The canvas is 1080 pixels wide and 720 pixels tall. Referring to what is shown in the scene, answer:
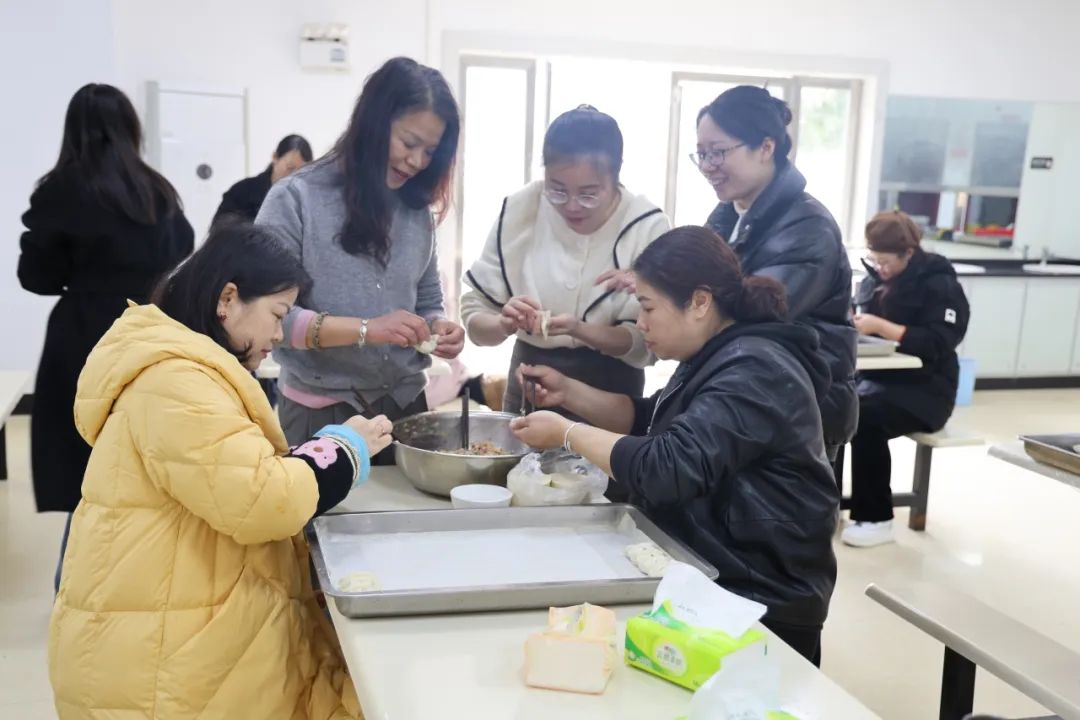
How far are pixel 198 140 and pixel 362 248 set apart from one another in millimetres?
3777

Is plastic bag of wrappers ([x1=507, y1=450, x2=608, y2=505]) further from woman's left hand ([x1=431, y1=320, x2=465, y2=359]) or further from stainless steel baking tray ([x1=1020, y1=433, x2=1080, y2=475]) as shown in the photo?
stainless steel baking tray ([x1=1020, y1=433, x2=1080, y2=475])

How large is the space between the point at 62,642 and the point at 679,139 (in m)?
5.51

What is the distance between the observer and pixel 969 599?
2033 millimetres

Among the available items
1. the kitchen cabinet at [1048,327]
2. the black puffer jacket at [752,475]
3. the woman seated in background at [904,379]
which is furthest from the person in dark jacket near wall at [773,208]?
the kitchen cabinet at [1048,327]

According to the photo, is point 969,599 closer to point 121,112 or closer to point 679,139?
point 121,112

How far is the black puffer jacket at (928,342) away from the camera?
381cm

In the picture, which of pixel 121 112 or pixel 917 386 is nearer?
pixel 121 112

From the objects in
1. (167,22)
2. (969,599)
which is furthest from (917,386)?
(167,22)

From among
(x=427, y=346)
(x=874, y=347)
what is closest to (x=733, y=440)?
(x=427, y=346)

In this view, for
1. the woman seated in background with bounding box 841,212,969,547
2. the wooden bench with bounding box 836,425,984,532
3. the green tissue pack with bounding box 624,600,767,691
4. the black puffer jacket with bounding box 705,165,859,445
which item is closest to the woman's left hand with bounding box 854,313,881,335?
the woman seated in background with bounding box 841,212,969,547

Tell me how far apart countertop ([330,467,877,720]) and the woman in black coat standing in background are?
1.74 m

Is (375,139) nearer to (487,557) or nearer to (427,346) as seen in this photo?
(427,346)

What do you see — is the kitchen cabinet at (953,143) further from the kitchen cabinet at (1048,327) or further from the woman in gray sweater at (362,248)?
the woman in gray sweater at (362,248)

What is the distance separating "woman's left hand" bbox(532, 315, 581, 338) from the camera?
1.99 meters
